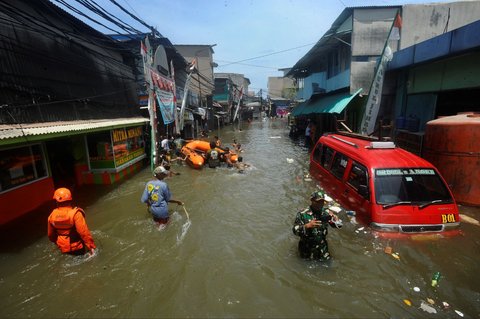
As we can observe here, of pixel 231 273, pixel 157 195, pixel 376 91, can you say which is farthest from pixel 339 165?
pixel 376 91

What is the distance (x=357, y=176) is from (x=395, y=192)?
960mm

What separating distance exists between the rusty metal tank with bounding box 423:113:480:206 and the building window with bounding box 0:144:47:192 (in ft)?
38.5

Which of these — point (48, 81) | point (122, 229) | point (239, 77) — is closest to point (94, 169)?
point (48, 81)

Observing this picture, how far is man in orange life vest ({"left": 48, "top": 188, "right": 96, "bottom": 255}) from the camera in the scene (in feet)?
14.8

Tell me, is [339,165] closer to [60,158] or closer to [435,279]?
[435,279]

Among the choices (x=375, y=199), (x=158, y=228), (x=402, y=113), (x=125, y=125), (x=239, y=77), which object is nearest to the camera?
(x=375, y=199)

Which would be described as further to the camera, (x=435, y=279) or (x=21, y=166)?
(x=21, y=166)

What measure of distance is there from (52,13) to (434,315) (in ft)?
41.8

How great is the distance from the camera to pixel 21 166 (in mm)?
7492

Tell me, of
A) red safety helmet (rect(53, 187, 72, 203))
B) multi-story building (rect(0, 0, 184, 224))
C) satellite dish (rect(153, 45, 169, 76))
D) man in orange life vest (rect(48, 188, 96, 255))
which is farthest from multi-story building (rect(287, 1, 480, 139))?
red safety helmet (rect(53, 187, 72, 203))

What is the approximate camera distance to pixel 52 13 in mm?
9305

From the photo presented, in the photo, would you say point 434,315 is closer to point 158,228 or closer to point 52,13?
point 158,228

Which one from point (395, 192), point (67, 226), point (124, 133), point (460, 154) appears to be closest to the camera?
point (67, 226)

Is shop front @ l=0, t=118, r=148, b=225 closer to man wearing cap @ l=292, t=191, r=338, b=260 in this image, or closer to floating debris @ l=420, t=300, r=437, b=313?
man wearing cap @ l=292, t=191, r=338, b=260
